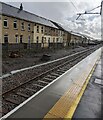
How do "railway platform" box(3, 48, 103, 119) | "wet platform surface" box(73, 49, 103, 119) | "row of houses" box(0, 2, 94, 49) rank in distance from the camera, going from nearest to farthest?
1. "railway platform" box(3, 48, 103, 119)
2. "wet platform surface" box(73, 49, 103, 119)
3. "row of houses" box(0, 2, 94, 49)

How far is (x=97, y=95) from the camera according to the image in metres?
8.25

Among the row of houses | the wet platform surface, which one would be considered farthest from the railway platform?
the row of houses

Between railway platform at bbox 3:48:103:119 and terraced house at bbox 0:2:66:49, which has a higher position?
terraced house at bbox 0:2:66:49

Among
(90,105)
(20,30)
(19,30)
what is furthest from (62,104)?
(20,30)

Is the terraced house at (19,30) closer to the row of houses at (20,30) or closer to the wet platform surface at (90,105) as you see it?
the row of houses at (20,30)

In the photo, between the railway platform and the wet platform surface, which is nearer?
the railway platform

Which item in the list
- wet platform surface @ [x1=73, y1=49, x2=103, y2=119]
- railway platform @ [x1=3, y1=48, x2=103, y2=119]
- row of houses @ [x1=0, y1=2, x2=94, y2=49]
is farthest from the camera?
row of houses @ [x1=0, y1=2, x2=94, y2=49]

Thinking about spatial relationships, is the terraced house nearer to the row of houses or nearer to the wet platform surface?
the row of houses

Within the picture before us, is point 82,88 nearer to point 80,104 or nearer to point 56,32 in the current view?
point 80,104

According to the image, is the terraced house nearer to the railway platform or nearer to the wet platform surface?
the railway platform

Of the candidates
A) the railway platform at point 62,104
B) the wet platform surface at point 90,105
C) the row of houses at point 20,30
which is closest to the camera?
the railway platform at point 62,104

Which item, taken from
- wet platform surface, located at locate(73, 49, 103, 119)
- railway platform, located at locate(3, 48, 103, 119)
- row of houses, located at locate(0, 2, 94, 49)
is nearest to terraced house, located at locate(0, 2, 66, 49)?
row of houses, located at locate(0, 2, 94, 49)

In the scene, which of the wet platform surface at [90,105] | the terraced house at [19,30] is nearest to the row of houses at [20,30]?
the terraced house at [19,30]

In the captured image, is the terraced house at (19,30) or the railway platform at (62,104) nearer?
the railway platform at (62,104)
